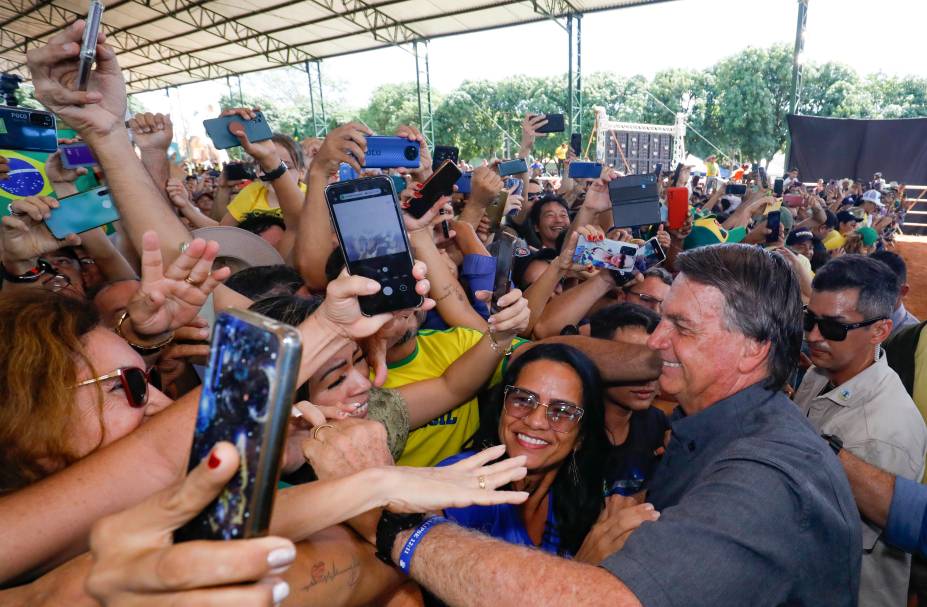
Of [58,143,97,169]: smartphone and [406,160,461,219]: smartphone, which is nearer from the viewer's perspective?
[406,160,461,219]: smartphone

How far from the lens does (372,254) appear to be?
1527mm

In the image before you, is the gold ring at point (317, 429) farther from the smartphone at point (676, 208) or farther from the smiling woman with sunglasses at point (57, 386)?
the smartphone at point (676, 208)

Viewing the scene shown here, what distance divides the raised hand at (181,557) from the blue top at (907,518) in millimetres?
2084

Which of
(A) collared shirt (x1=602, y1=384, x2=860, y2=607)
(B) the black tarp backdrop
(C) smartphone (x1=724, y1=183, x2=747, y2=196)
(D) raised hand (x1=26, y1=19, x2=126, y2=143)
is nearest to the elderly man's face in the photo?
(A) collared shirt (x1=602, y1=384, x2=860, y2=607)

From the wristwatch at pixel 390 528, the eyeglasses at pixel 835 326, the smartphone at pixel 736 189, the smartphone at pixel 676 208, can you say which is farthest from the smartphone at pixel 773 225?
the wristwatch at pixel 390 528

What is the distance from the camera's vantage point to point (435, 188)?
7.95 feet

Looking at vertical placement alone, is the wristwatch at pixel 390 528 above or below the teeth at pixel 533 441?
above

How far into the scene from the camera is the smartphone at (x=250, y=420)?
631mm

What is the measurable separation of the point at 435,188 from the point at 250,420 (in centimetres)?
190

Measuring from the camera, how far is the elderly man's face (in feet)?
5.35

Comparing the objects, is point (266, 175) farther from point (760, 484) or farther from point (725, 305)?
point (760, 484)

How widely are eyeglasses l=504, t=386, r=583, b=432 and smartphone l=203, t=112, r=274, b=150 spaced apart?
204 centimetres

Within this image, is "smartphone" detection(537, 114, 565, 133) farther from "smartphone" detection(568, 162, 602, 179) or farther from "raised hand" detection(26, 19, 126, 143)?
"raised hand" detection(26, 19, 126, 143)

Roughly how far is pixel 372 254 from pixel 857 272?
248 centimetres
